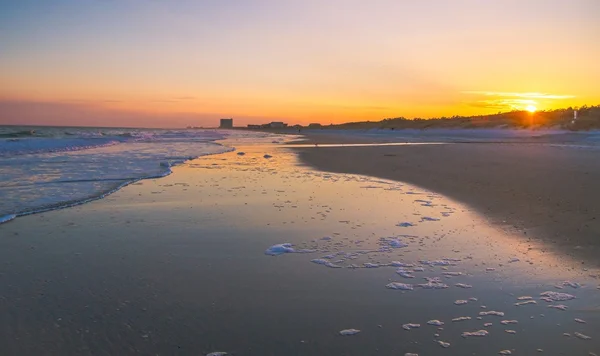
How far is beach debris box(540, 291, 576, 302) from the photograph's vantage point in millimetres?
3868

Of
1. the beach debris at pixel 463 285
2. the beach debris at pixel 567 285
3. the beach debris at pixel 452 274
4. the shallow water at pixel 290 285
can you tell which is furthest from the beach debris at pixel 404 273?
the beach debris at pixel 567 285

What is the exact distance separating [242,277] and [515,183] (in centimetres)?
782

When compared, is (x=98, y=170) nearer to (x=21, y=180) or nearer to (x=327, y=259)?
(x=21, y=180)

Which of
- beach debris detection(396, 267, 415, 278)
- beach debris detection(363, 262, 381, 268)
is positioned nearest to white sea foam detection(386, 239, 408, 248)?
beach debris detection(363, 262, 381, 268)

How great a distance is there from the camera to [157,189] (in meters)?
10.3

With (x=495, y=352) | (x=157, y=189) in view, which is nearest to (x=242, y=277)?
(x=495, y=352)

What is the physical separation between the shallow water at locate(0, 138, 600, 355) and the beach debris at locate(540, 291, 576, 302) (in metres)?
0.05

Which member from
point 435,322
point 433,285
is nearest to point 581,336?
point 435,322

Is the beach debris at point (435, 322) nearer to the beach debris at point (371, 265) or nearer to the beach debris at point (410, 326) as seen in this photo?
the beach debris at point (410, 326)

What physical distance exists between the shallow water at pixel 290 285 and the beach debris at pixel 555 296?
5cm

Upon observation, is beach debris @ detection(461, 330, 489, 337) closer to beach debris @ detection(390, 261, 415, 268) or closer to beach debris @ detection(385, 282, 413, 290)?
beach debris @ detection(385, 282, 413, 290)

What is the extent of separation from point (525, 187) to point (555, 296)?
619 centimetres

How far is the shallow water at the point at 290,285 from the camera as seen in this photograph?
320 cm

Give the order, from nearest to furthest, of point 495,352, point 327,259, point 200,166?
1. point 495,352
2. point 327,259
3. point 200,166
